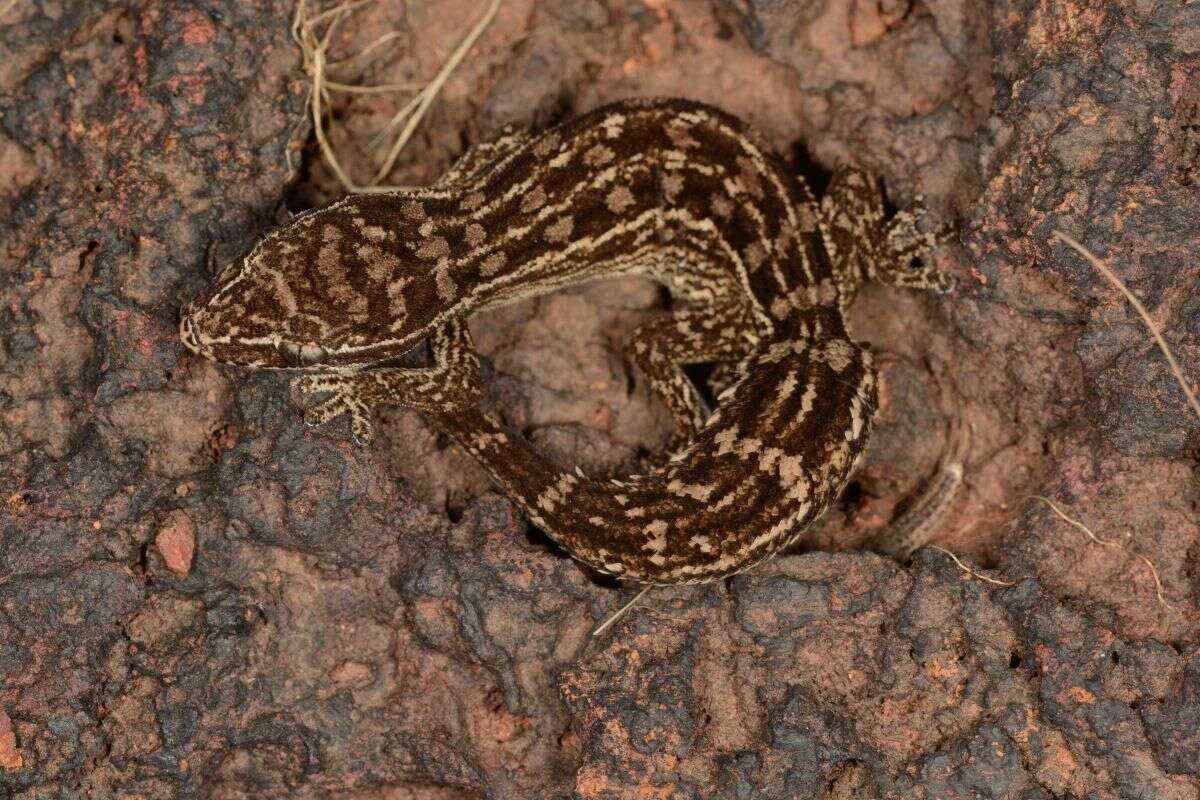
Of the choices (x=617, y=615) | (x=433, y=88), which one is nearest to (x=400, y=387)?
(x=617, y=615)

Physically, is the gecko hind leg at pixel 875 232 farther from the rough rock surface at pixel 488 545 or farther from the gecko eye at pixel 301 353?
the gecko eye at pixel 301 353

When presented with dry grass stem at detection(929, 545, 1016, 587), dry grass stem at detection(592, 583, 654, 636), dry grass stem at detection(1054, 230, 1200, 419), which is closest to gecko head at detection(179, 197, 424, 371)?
dry grass stem at detection(592, 583, 654, 636)

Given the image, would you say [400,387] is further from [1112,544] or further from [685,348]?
[1112,544]

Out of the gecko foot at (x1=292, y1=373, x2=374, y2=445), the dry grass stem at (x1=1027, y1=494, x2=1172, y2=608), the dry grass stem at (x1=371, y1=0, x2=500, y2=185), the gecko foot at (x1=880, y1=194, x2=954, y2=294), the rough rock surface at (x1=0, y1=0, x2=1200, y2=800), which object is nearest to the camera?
the rough rock surface at (x1=0, y1=0, x2=1200, y2=800)

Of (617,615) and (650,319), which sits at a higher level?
(650,319)

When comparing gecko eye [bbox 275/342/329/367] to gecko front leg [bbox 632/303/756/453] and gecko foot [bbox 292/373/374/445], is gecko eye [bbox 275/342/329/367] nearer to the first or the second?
gecko foot [bbox 292/373/374/445]

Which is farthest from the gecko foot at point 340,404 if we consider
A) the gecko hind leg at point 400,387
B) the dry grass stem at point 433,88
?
the dry grass stem at point 433,88
